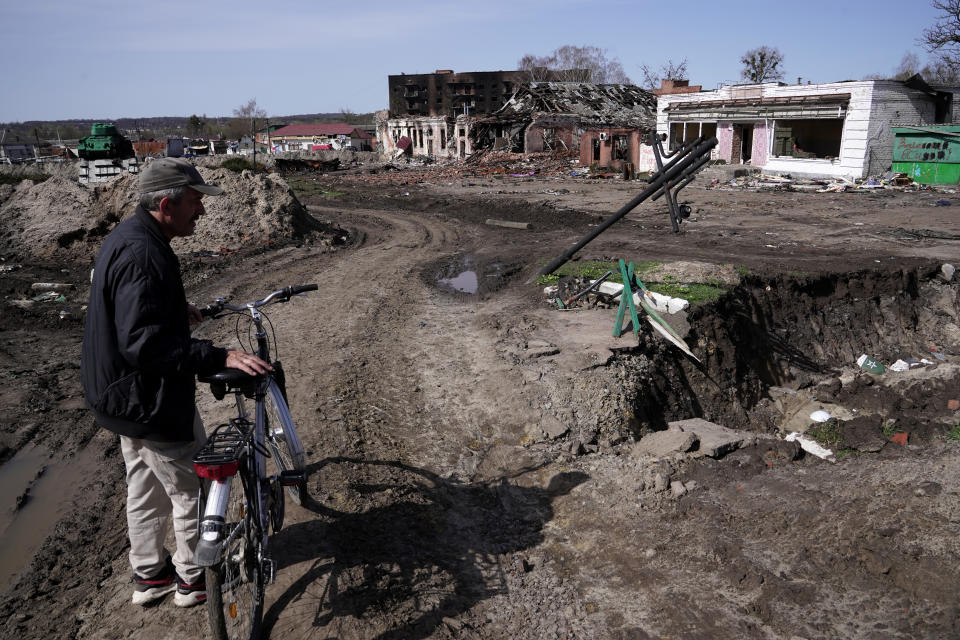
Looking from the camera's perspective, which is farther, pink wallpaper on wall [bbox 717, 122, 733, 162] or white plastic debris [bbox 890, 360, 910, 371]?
pink wallpaper on wall [bbox 717, 122, 733, 162]

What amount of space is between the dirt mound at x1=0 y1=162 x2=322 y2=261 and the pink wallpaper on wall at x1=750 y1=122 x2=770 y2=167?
2206 centimetres

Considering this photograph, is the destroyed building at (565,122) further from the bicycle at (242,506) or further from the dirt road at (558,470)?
the bicycle at (242,506)

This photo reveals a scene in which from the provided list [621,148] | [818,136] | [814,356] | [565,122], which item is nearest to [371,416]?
[814,356]

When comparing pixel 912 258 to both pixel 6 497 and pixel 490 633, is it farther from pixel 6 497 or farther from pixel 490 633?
pixel 6 497

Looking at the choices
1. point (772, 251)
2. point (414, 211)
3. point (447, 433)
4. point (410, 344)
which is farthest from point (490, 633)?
point (414, 211)

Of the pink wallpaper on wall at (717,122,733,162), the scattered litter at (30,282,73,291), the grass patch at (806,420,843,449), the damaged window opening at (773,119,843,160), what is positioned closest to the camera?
the grass patch at (806,420,843,449)

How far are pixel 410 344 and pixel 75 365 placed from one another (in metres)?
3.92

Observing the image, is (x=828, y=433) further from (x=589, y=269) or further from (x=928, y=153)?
(x=928, y=153)

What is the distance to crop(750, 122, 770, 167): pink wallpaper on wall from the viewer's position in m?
28.1

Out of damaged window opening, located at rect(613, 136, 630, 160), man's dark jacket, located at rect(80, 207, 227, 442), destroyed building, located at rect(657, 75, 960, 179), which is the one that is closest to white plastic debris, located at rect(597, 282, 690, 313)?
man's dark jacket, located at rect(80, 207, 227, 442)

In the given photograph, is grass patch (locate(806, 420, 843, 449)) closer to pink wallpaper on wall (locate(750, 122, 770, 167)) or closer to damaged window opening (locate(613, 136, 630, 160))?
pink wallpaper on wall (locate(750, 122, 770, 167))

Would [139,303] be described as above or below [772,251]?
above

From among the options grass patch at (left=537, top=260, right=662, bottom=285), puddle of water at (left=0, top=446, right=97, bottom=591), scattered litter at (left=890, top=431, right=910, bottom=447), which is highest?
grass patch at (left=537, top=260, right=662, bottom=285)

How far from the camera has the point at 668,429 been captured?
18.5 ft
